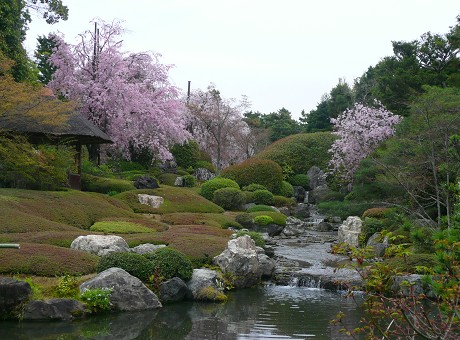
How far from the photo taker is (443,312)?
4.07 m

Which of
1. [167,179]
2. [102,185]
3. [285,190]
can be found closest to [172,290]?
[102,185]

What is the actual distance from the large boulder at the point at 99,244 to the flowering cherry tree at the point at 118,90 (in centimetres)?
1532

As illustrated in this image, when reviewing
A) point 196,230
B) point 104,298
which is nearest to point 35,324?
point 104,298

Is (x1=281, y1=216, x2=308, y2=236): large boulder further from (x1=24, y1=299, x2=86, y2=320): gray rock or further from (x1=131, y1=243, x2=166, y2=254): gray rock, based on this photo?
(x1=24, y1=299, x2=86, y2=320): gray rock

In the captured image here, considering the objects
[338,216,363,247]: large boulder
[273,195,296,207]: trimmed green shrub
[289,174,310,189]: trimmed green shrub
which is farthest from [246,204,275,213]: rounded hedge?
[289,174,310,189]: trimmed green shrub

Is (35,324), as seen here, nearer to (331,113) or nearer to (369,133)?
(369,133)

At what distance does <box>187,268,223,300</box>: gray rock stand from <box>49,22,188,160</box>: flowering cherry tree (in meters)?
17.5

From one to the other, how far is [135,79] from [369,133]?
579 inches

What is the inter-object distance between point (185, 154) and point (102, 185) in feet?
44.5

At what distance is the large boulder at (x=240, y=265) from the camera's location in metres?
14.0

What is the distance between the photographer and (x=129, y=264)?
12.2 m

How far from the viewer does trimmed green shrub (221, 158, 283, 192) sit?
34094mm

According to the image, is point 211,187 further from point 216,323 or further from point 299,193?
point 216,323

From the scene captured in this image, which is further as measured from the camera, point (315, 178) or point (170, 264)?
point (315, 178)
